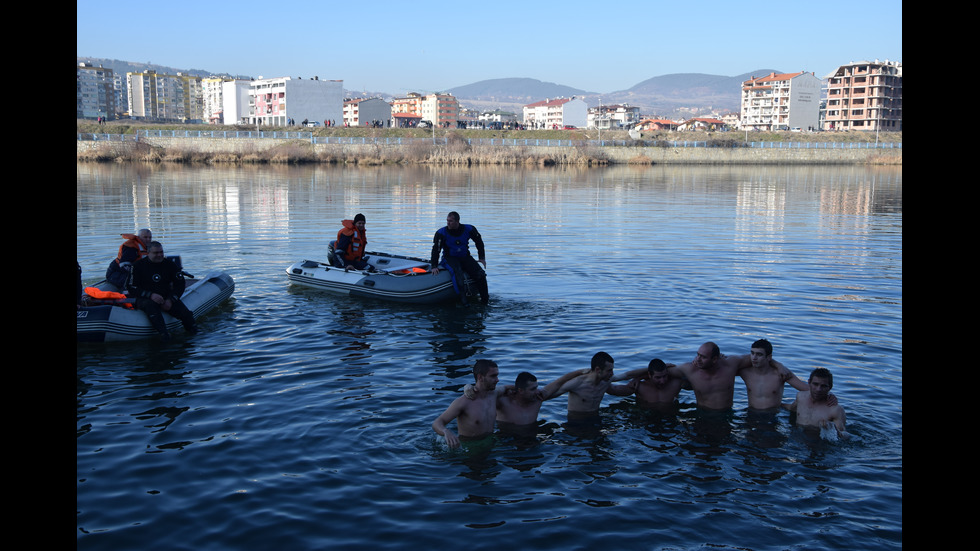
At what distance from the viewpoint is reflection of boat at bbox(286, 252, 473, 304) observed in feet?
44.9

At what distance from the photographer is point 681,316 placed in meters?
12.8

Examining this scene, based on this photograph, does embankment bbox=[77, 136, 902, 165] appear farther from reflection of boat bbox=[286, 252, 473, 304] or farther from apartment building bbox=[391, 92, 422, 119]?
apartment building bbox=[391, 92, 422, 119]

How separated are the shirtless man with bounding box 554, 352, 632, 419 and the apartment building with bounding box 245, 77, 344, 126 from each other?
107280 millimetres

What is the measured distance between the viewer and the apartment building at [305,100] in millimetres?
111000

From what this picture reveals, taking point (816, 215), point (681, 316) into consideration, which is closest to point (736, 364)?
point (681, 316)

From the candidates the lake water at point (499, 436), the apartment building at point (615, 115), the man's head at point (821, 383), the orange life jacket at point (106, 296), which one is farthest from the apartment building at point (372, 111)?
the man's head at point (821, 383)

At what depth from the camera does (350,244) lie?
1502cm

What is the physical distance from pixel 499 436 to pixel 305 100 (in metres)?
112

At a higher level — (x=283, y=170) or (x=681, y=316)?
→ (x=283, y=170)

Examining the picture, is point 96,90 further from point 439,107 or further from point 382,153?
point 382,153

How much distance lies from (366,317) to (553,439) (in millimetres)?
6215

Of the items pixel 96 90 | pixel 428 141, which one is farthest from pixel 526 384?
pixel 96 90

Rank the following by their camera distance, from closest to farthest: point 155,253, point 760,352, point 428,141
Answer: point 760,352
point 155,253
point 428,141
